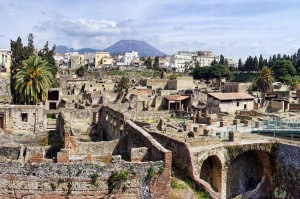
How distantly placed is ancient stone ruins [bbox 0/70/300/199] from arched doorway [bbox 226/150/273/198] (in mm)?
13

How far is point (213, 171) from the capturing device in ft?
86.3

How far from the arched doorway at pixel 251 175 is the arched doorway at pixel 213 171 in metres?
0.80

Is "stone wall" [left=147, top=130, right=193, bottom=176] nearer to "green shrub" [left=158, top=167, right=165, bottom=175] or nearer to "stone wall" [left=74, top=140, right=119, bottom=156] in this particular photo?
"stone wall" [left=74, top=140, right=119, bottom=156]

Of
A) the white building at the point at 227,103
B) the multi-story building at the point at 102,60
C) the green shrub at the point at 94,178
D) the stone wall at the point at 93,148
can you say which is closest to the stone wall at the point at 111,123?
the stone wall at the point at 93,148

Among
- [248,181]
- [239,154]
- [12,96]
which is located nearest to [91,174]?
[239,154]

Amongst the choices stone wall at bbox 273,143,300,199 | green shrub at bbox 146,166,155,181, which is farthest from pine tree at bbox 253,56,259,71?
green shrub at bbox 146,166,155,181

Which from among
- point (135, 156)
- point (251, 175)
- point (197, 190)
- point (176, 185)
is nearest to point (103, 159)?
point (135, 156)

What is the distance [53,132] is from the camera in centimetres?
3384

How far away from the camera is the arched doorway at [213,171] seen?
84.5 ft

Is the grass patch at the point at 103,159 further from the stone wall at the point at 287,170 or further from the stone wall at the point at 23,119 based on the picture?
the stone wall at the point at 23,119

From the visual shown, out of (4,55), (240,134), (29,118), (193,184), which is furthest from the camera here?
(4,55)

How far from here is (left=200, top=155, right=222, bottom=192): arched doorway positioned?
2577 cm

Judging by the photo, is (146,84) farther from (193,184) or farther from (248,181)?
(193,184)

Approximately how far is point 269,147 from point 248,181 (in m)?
2.95
